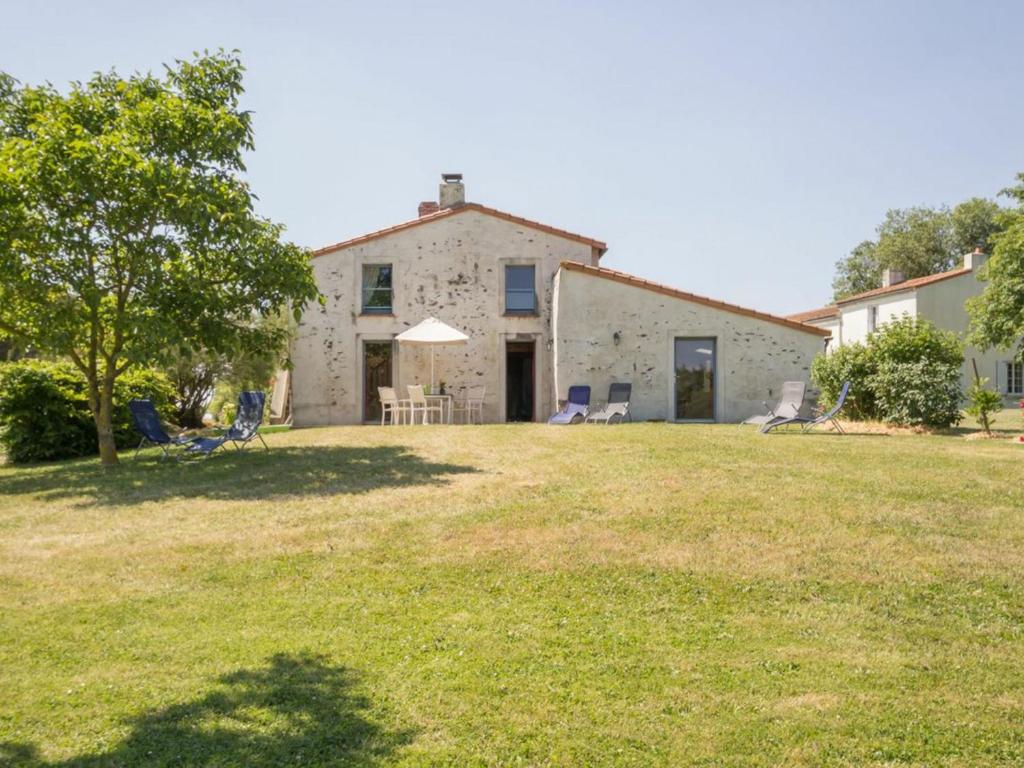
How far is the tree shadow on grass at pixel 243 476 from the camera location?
9.45 meters

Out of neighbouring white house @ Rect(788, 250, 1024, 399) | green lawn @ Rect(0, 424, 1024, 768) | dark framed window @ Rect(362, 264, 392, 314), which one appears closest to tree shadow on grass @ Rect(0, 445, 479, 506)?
green lawn @ Rect(0, 424, 1024, 768)

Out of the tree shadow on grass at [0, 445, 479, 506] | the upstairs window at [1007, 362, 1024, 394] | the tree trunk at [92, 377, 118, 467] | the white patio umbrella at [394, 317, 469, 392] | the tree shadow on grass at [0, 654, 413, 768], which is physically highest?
the white patio umbrella at [394, 317, 469, 392]

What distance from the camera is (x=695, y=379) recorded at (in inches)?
793

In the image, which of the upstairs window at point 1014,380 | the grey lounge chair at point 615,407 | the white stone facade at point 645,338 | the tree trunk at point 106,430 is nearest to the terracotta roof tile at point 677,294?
the white stone facade at point 645,338

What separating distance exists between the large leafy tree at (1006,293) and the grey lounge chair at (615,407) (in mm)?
14030

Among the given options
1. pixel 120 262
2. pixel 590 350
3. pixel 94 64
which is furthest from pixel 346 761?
Answer: pixel 590 350

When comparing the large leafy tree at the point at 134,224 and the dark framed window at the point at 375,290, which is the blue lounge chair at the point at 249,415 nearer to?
the large leafy tree at the point at 134,224

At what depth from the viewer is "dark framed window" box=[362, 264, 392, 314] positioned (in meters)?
21.5

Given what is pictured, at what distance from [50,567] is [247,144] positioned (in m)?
8.14

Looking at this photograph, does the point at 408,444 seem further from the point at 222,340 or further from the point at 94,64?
the point at 94,64

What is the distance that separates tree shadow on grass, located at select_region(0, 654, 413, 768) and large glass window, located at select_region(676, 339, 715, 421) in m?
16.9

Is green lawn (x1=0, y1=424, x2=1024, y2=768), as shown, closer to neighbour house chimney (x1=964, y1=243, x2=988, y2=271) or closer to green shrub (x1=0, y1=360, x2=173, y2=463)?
green shrub (x1=0, y1=360, x2=173, y2=463)

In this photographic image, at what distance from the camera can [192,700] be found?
396 centimetres

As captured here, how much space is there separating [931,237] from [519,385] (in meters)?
40.7
